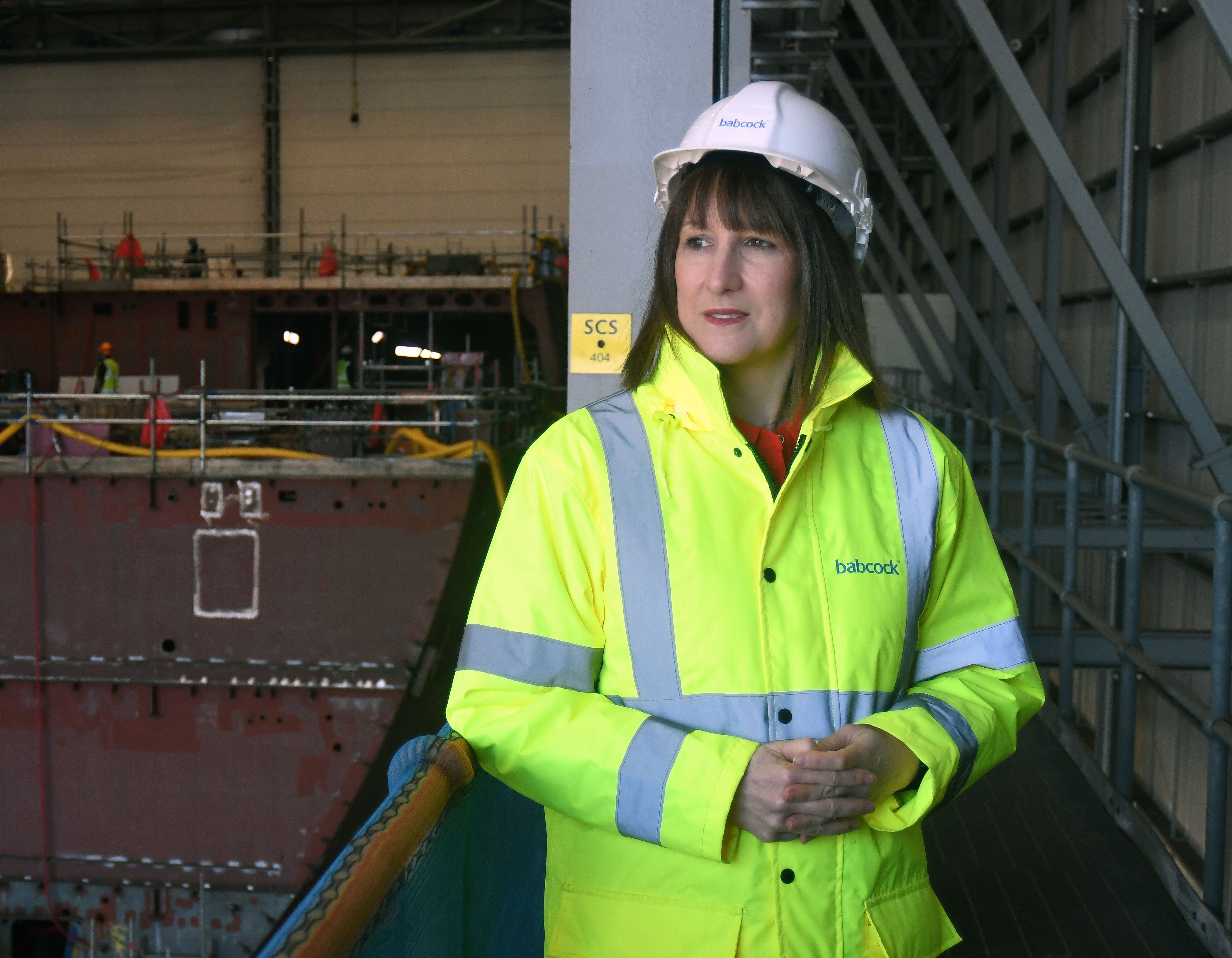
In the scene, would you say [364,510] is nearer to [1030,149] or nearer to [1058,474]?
[1058,474]

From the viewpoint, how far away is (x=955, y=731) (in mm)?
1744

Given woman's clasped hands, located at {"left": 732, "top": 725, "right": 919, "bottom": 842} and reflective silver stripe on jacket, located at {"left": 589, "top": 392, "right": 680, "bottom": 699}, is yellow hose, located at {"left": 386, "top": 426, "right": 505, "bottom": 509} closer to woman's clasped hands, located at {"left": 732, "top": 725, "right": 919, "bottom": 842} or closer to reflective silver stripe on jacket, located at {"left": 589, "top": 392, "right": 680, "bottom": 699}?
reflective silver stripe on jacket, located at {"left": 589, "top": 392, "right": 680, "bottom": 699}

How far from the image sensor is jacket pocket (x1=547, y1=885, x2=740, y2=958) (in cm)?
162

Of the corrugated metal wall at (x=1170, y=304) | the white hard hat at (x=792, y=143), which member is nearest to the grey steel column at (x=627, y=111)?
the white hard hat at (x=792, y=143)

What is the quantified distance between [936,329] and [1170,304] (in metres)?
3.91

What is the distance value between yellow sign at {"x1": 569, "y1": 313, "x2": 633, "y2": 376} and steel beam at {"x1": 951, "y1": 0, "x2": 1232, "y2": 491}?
232 cm

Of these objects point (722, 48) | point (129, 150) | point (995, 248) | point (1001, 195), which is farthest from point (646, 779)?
point (129, 150)

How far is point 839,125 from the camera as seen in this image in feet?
6.90

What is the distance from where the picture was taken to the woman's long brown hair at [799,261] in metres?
1.90

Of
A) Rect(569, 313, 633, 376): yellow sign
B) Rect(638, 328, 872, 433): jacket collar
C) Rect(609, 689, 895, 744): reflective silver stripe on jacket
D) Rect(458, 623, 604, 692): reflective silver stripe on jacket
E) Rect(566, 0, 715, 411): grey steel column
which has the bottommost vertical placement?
Rect(609, 689, 895, 744): reflective silver stripe on jacket

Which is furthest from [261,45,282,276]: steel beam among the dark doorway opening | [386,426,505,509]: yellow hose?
the dark doorway opening

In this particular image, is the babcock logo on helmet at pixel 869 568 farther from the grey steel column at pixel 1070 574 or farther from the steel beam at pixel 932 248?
the steel beam at pixel 932 248

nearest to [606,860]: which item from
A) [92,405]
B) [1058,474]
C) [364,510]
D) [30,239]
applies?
[1058,474]

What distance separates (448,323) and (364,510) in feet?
29.9
